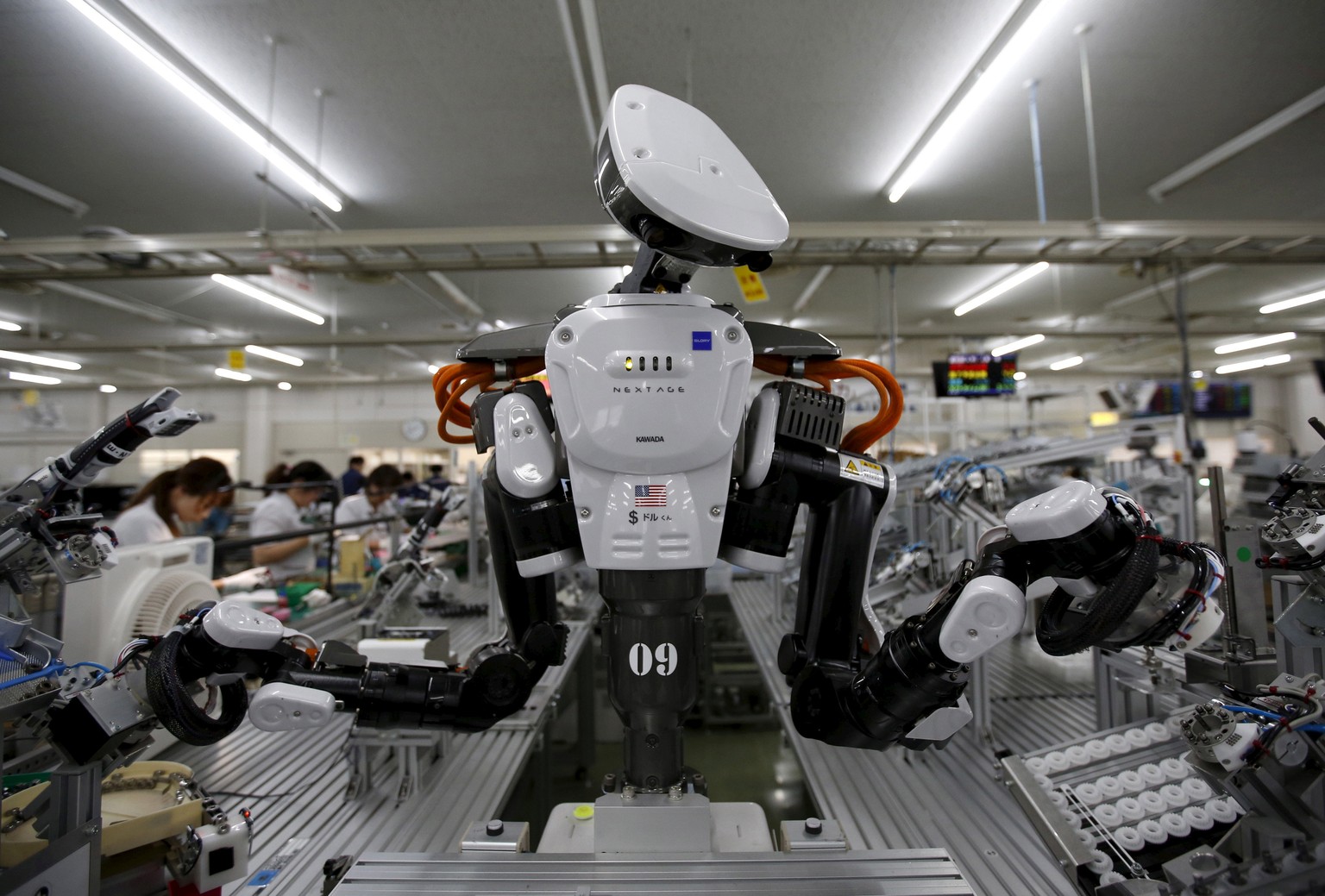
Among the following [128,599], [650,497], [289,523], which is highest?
[650,497]

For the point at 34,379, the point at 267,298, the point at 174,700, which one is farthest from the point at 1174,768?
the point at 267,298

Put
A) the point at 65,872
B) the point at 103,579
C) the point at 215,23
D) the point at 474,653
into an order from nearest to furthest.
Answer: the point at 65,872 → the point at 474,653 → the point at 103,579 → the point at 215,23

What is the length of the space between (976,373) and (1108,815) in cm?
527

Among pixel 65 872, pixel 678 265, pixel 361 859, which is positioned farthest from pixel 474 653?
pixel 678 265

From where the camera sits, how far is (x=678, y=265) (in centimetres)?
123

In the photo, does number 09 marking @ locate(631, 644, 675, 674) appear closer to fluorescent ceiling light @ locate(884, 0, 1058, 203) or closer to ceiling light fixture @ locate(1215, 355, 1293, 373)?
fluorescent ceiling light @ locate(884, 0, 1058, 203)

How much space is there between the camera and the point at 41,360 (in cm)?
321

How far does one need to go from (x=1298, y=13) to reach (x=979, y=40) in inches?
68.6

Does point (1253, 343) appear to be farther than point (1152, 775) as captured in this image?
Yes

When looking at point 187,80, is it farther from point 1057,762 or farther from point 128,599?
point 1057,762

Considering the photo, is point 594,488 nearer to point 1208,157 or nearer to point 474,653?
point 474,653

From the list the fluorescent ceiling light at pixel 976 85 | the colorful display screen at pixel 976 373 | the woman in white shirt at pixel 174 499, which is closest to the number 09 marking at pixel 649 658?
the woman in white shirt at pixel 174 499

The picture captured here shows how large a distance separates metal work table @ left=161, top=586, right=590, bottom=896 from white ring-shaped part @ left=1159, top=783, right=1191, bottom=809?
1796 millimetres

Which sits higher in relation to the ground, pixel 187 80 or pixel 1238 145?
pixel 1238 145
